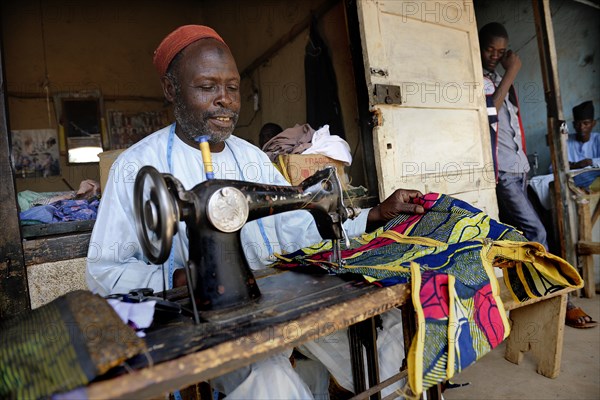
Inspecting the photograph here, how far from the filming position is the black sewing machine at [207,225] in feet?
2.99

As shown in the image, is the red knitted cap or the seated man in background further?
the seated man in background

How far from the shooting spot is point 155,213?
3.03ft

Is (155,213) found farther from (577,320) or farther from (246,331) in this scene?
(577,320)

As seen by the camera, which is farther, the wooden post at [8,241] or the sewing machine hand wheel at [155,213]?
the wooden post at [8,241]

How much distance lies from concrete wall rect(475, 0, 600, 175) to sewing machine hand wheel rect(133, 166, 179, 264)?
5.61 meters

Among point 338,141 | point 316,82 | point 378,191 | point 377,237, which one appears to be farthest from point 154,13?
point 377,237

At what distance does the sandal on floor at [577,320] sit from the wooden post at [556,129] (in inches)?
26.6

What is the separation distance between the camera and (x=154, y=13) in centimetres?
A: 618

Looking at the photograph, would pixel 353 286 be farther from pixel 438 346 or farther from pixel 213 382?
pixel 213 382

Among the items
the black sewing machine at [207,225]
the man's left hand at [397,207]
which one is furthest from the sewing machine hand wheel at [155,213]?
the man's left hand at [397,207]

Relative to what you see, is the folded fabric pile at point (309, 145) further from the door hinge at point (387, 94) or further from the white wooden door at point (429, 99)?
the door hinge at point (387, 94)

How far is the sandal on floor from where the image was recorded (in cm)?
296

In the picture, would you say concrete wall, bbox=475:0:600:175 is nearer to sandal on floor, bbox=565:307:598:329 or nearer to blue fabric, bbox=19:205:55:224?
sandal on floor, bbox=565:307:598:329

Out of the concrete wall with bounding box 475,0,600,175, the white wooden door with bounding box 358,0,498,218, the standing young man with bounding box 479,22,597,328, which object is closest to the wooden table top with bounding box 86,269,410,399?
the white wooden door with bounding box 358,0,498,218
